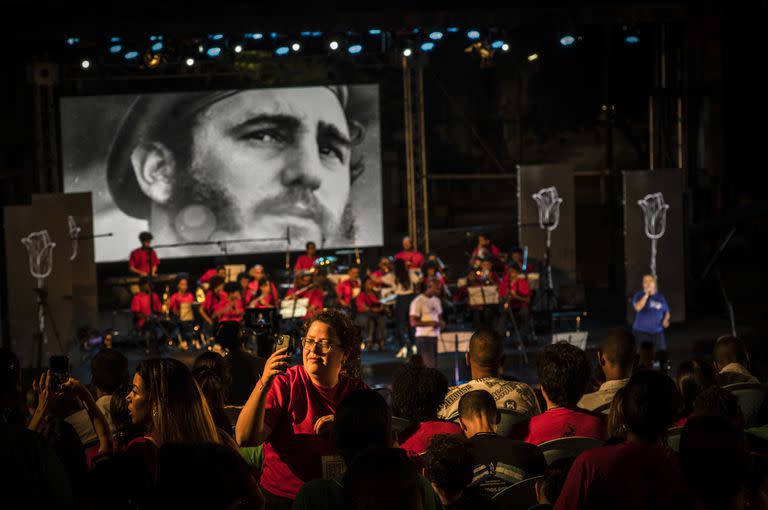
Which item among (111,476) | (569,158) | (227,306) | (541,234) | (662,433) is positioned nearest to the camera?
(111,476)

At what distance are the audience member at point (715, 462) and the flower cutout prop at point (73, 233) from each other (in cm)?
1318

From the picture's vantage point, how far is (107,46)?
1512 centimetres

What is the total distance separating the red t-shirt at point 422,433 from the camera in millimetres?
4844

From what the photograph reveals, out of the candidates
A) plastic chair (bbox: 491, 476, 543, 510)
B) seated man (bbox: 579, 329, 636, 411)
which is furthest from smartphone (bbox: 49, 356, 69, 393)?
seated man (bbox: 579, 329, 636, 411)

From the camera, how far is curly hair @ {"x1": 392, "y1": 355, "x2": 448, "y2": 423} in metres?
4.98

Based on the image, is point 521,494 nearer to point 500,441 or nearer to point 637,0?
point 500,441

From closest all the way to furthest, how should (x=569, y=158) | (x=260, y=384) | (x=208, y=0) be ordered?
1. (x=260, y=384)
2. (x=208, y=0)
3. (x=569, y=158)

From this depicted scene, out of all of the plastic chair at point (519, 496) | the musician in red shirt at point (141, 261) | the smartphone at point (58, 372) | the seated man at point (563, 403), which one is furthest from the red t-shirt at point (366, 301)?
the plastic chair at point (519, 496)

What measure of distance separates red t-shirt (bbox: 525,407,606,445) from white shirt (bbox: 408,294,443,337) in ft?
26.4

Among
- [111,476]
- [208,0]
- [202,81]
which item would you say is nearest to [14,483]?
[111,476]

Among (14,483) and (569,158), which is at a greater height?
(569,158)

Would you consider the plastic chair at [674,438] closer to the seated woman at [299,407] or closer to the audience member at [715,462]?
the seated woman at [299,407]

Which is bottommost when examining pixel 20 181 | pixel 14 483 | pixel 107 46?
pixel 14 483

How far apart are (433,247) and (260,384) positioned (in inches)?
695
